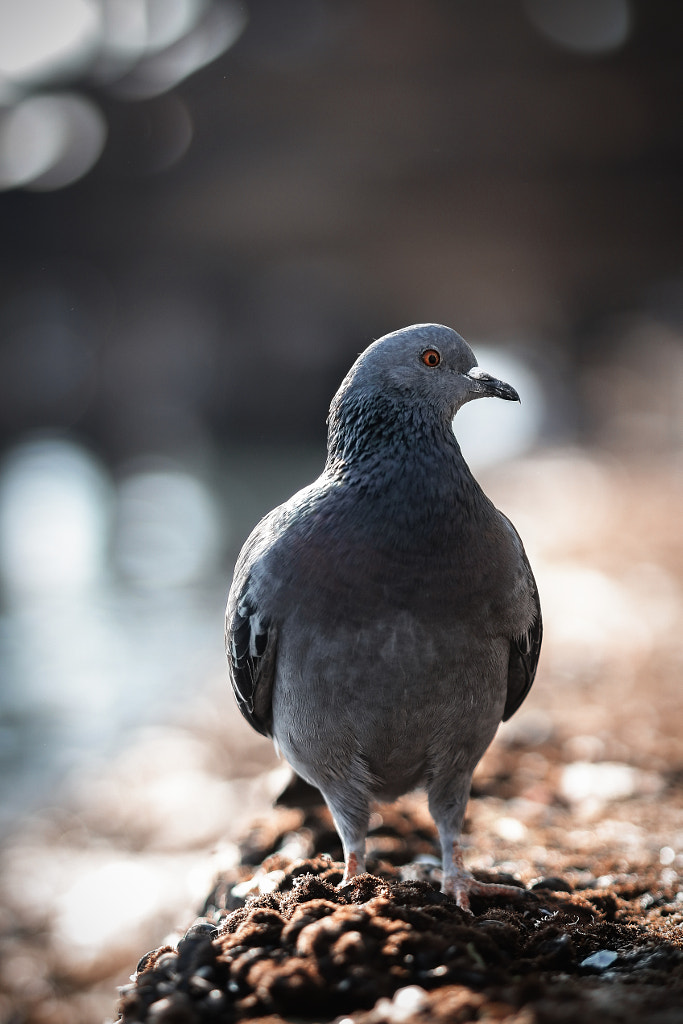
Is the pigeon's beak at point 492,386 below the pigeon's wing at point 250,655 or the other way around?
the other way around

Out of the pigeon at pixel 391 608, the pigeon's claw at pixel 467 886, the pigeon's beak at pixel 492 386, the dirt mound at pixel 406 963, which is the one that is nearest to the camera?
the dirt mound at pixel 406 963

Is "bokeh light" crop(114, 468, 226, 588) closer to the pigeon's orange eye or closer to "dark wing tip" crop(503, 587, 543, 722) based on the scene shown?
"dark wing tip" crop(503, 587, 543, 722)

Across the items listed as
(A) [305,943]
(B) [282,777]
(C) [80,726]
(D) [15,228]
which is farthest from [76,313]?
(A) [305,943]

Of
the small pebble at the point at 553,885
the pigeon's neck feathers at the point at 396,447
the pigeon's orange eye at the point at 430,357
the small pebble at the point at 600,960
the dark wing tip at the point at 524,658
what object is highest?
the pigeon's orange eye at the point at 430,357

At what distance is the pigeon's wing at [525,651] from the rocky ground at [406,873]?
831 millimetres

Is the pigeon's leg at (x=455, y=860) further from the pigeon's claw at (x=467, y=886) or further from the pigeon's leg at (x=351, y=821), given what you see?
the pigeon's leg at (x=351, y=821)

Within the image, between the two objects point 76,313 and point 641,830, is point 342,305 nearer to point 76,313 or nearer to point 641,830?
point 76,313

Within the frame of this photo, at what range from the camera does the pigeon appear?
3104 mm

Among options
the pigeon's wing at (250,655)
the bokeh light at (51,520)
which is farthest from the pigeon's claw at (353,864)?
the bokeh light at (51,520)

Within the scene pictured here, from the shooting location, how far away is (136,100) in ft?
84.3

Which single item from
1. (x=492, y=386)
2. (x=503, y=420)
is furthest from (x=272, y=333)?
(x=492, y=386)

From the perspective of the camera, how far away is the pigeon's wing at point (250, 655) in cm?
339

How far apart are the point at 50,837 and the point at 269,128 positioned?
68.7 ft

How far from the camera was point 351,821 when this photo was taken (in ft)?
11.9
